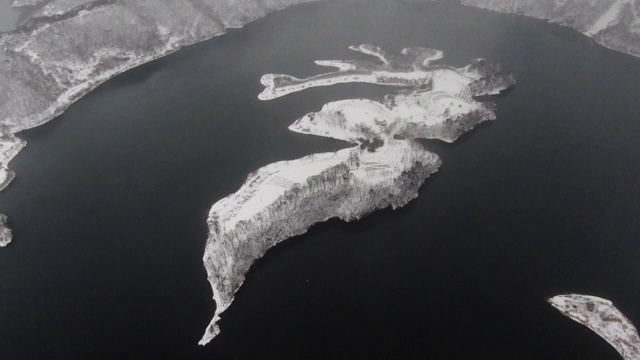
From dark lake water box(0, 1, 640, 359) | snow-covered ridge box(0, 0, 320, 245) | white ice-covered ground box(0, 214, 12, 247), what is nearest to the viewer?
dark lake water box(0, 1, 640, 359)

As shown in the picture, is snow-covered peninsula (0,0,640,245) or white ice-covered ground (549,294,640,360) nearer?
white ice-covered ground (549,294,640,360)

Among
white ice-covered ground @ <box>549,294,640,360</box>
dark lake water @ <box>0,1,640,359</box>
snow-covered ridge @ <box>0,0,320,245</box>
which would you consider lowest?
white ice-covered ground @ <box>549,294,640,360</box>

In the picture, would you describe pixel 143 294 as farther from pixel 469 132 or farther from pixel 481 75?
pixel 481 75

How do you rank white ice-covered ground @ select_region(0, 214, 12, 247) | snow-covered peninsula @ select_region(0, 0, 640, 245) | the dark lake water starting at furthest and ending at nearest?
snow-covered peninsula @ select_region(0, 0, 640, 245) < white ice-covered ground @ select_region(0, 214, 12, 247) < the dark lake water

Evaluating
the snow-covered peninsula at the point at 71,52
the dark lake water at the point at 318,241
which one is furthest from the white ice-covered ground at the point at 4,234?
the snow-covered peninsula at the point at 71,52

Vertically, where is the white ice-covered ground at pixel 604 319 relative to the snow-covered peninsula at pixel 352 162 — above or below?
below

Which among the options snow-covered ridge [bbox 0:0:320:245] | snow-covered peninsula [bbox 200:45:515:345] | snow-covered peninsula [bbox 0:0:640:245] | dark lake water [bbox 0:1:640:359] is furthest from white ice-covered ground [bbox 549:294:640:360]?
snow-covered ridge [bbox 0:0:320:245]

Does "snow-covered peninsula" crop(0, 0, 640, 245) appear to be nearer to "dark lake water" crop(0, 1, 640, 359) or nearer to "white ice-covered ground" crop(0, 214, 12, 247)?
"dark lake water" crop(0, 1, 640, 359)

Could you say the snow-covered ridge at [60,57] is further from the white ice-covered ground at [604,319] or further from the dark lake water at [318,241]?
the white ice-covered ground at [604,319]
